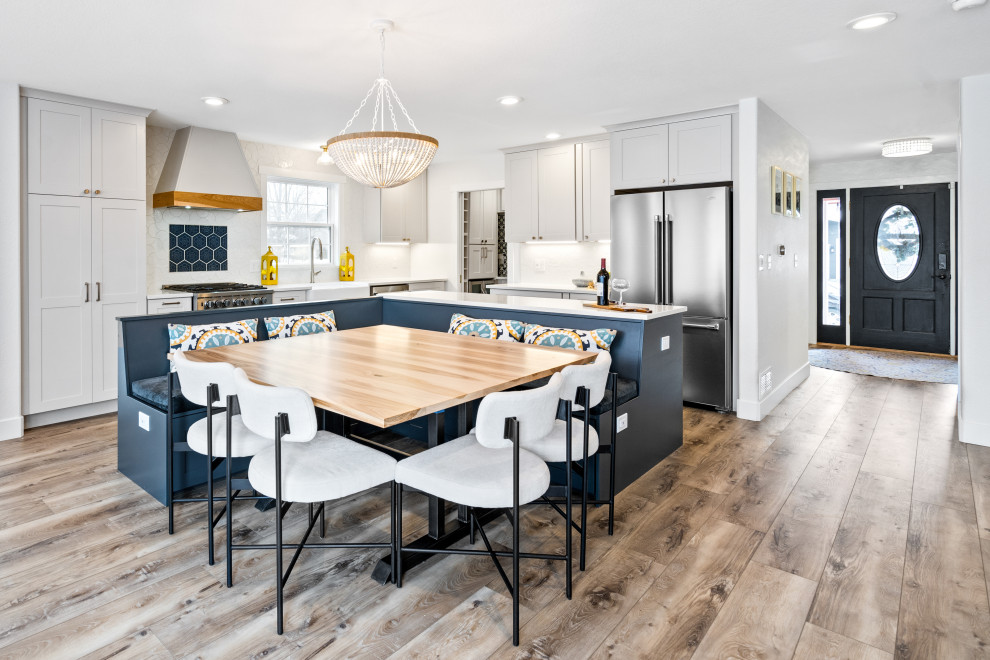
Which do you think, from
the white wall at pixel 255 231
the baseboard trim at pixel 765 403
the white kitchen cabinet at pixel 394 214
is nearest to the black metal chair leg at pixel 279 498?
the baseboard trim at pixel 765 403

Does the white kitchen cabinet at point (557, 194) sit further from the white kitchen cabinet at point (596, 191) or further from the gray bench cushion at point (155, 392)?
the gray bench cushion at point (155, 392)

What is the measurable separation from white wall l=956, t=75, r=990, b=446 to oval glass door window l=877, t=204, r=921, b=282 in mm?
3719

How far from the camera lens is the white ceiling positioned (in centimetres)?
281

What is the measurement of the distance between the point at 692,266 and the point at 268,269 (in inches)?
159

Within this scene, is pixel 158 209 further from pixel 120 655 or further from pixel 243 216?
pixel 120 655

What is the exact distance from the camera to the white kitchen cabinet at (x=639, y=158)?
488 centimetres

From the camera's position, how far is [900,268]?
23.6 feet

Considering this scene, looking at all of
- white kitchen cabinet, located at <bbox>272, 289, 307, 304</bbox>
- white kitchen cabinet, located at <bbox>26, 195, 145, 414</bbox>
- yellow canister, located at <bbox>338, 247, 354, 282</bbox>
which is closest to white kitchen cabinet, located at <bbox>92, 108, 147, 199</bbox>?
white kitchen cabinet, located at <bbox>26, 195, 145, 414</bbox>

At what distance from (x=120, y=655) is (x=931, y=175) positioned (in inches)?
330

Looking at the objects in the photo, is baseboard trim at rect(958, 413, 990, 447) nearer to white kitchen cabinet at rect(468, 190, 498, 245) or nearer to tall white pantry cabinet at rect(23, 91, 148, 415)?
white kitchen cabinet at rect(468, 190, 498, 245)

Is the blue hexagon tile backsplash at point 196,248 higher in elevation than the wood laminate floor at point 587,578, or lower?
higher

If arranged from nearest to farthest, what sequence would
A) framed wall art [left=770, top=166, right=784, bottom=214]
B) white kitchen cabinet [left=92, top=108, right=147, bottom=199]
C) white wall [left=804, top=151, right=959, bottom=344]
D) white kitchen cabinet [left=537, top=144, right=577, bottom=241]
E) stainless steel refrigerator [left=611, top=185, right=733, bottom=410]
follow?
white kitchen cabinet [left=92, top=108, right=147, bottom=199] → stainless steel refrigerator [left=611, top=185, right=733, bottom=410] → framed wall art [left=770, top=166, right=784, bottom=214] → white kitchen cabinet [left=537, top=144, right=577, bottom=241] → white wall [left=804, top=151, right=959, bottom=344]

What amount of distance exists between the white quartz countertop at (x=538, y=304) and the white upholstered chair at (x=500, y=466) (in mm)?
1470

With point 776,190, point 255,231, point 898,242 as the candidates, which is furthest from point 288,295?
point 898,242
